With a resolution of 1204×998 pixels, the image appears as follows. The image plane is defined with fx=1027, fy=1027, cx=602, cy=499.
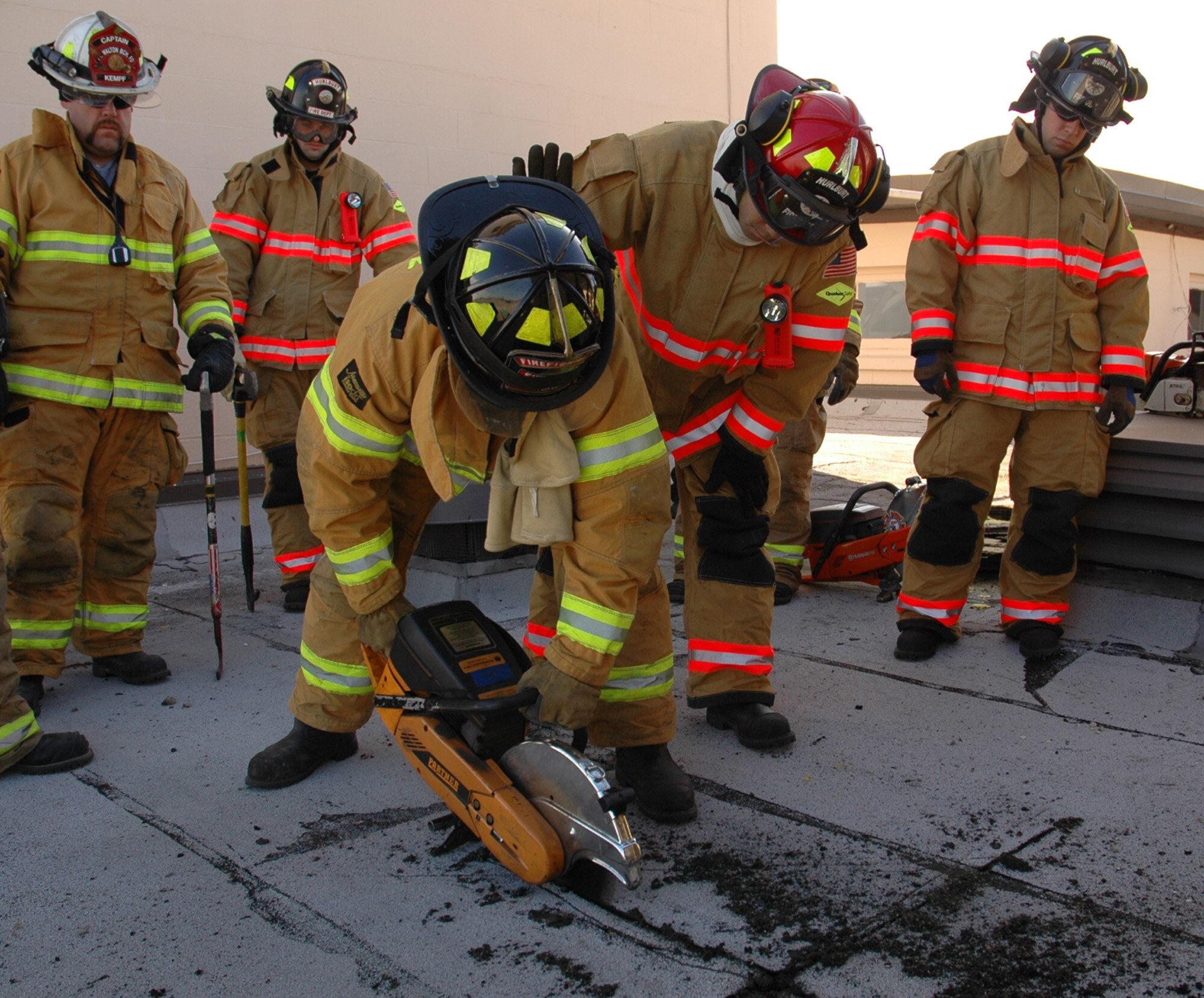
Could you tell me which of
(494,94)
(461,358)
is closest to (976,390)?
(461,358)

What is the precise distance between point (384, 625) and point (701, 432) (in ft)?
4.11

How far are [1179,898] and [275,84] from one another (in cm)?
601

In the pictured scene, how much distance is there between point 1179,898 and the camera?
7.64 ft

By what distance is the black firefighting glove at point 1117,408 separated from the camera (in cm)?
397

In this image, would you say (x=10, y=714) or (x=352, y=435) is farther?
(x=10, y=714)

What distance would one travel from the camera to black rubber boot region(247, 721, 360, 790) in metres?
2.94

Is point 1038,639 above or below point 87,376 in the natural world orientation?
below

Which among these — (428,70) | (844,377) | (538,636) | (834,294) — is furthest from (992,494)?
(428,70)

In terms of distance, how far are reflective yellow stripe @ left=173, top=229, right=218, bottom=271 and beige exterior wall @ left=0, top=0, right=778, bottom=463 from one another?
1.95m

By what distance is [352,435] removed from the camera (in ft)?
8.20

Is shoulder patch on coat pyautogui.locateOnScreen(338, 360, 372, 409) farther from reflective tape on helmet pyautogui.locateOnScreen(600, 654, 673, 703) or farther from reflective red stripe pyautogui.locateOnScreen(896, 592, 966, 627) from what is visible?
reflective red stripe pyautogui.locateOnScreen(896, 592, 966, 627)

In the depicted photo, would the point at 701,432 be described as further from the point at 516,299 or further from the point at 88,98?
the point at 88,98

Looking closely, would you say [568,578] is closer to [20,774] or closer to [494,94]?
[20,774]

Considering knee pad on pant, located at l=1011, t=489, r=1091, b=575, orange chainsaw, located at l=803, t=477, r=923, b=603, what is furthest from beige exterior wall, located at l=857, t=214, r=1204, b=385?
knee pad on pant, located at l=1011, t=489, r=1091, b=575
